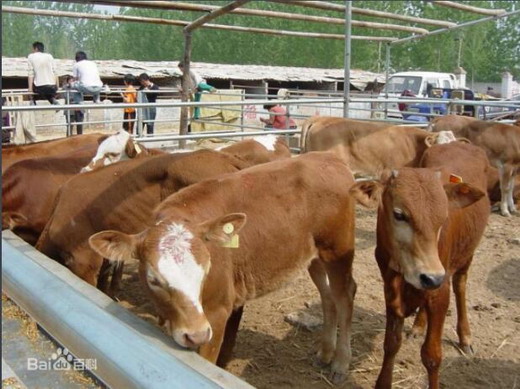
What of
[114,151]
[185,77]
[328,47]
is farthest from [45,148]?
[328,47]

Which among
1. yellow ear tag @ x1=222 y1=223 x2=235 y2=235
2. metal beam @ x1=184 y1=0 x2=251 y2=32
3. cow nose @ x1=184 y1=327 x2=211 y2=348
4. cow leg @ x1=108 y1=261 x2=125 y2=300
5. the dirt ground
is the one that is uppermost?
metal beam @ x1=184 y1=0 x2=251 y2=32

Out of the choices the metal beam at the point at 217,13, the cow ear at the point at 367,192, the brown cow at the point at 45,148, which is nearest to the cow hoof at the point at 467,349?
the cow ear at the point at 367,192

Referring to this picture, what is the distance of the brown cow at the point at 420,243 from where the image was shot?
3021 mm

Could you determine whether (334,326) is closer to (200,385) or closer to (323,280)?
(323,280)

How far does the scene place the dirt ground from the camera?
144 inches

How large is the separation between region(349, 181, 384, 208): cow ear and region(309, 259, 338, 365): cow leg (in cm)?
66

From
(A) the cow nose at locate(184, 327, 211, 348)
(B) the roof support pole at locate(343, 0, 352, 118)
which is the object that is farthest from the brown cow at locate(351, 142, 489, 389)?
(B) the roof support pole at locate(343, 0, 352, 118)

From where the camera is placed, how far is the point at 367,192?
3.40 m

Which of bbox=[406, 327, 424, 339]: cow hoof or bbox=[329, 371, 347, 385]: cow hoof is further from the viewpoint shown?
bbox=[406, 327, 424, 339]: cow hoof

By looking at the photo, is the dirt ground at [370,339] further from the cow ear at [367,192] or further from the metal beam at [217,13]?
the metal beam at [217,13]

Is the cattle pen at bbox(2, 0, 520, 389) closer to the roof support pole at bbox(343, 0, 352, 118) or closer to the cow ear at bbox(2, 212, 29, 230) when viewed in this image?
the roof support pole at bbox(343, 0, 352, 118)

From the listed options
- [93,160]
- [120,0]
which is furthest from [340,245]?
[120,0]

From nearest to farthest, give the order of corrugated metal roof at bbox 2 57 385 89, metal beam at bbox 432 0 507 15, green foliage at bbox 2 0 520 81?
metal beam at bbox 432 0 507 15, corrugated metal roof at bbox 2 57 385 89, green foliage at bbox 2 0 520 81

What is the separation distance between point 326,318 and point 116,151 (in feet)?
8.66
